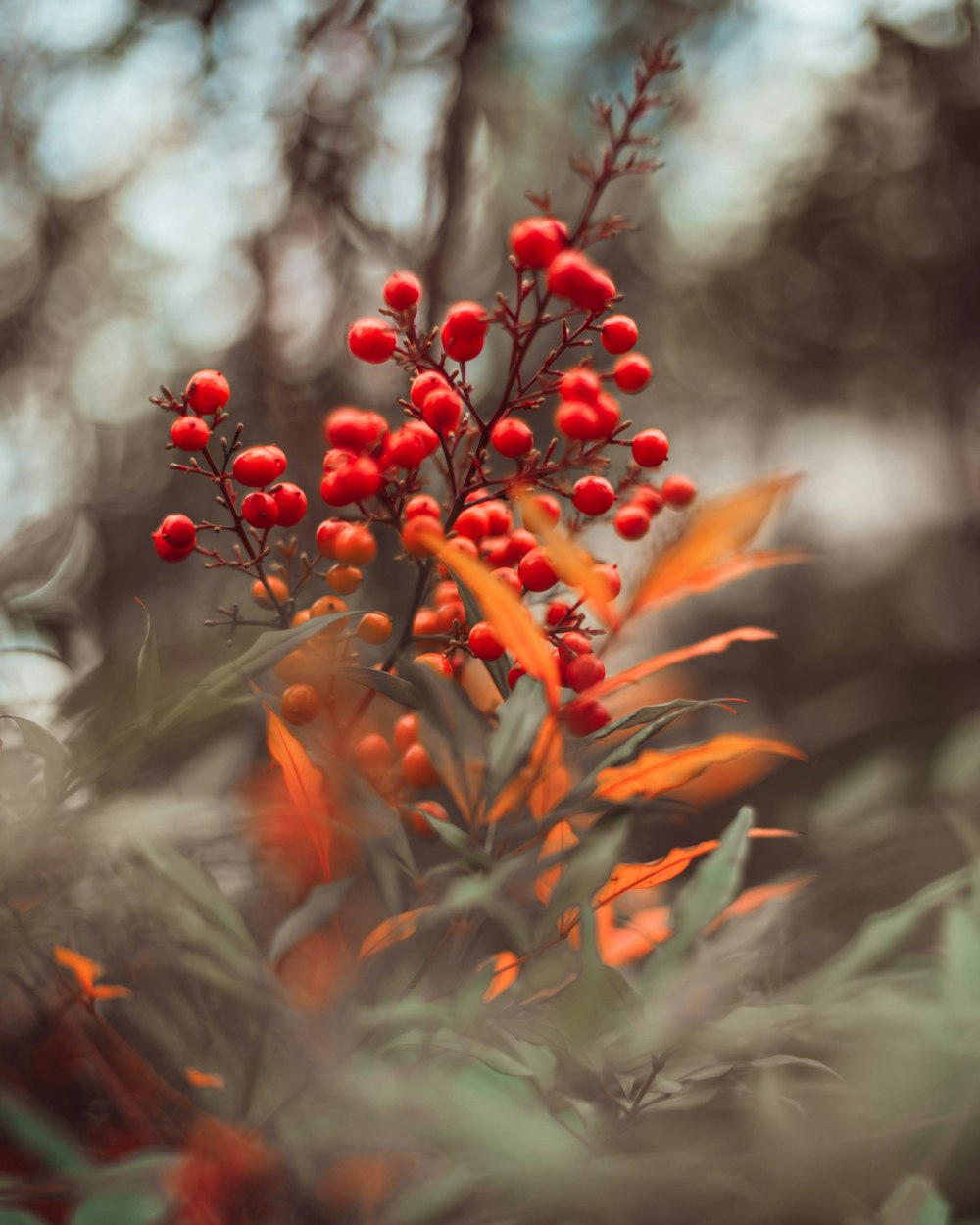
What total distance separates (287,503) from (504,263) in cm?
107

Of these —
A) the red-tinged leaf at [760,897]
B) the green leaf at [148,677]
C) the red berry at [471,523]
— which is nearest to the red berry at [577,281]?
the red berry at [471,523]

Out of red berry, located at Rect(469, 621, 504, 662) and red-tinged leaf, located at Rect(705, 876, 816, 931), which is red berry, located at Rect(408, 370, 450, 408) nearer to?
red berry, located at Rect(469, 621, 504, 662)

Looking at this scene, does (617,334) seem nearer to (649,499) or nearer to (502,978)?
(649,499)

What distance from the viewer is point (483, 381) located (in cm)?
123

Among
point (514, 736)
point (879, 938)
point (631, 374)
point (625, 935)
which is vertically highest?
point (631, 374)

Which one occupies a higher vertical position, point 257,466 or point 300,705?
point 257,466

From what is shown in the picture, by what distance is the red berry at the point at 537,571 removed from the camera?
384mm

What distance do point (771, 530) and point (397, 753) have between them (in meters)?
1.53

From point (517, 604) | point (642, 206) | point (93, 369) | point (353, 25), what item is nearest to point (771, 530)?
point (642, 206)

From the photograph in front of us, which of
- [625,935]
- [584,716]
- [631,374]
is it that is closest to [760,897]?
[625,935]

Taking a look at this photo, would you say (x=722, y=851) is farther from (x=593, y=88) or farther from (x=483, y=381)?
(x=593, y=88)

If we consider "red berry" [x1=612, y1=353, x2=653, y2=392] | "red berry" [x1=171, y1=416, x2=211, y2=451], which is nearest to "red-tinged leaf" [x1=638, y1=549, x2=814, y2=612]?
"red berry" [x1=612, y1=353, x2=653, y2=392]

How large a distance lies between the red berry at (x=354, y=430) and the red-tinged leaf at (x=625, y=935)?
0.27 m

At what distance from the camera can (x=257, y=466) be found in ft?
1.31
